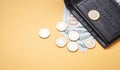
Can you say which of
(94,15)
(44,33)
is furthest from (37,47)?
(94,15)

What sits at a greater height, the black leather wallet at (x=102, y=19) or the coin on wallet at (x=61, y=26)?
the coin on wallet at (x=61, y=26)

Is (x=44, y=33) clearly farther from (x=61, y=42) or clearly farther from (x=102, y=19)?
(x=102, y=19)

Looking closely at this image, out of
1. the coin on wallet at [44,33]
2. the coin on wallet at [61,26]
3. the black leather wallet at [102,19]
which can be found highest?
the coin on wallet at [44,33]

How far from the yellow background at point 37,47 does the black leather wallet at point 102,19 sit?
5 centimetres

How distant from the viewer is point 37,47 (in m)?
1.29

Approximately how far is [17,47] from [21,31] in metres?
0.09

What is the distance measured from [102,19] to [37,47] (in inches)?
15.2

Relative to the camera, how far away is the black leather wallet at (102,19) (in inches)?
50.1

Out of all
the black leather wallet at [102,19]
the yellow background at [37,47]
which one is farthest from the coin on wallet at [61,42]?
the black leather wallet at [102,19]

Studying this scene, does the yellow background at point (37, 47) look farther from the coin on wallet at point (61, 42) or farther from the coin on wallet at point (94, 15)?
the coin on wallet at point (94, 15)

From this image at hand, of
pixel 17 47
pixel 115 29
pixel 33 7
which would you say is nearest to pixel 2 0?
pixel 33 7

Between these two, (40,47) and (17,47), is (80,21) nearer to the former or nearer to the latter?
(40,47)

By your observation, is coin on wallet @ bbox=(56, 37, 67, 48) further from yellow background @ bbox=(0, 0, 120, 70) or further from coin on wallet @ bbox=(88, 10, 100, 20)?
coin on wallet @ bbox=(88, 10, 100, 20)

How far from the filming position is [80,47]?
4.20 ft
